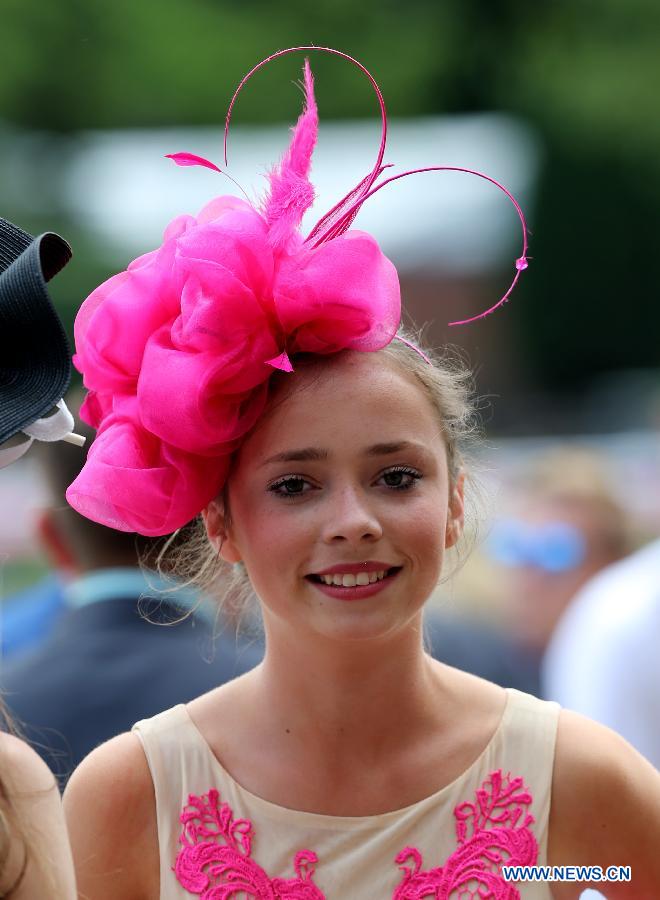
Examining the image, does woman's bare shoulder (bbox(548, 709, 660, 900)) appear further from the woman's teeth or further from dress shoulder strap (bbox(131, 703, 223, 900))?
dress shoulder strap (bbox(131, 703, 223, 900))

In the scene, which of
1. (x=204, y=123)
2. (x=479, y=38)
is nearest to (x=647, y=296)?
(x=479, y=38)

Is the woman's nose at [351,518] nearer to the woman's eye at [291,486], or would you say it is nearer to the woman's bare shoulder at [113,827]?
the woman's eye at [291,486]

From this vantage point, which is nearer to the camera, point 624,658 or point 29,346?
point 29,346

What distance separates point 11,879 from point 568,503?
3.72 m

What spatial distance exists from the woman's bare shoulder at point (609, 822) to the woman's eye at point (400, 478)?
60 centimetres

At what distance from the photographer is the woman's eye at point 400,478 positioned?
225cm

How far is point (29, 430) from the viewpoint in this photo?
199cm

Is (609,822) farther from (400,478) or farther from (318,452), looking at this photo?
(318,452)

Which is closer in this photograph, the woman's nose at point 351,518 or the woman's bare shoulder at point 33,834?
the woman's bare shoulder at point 33,834

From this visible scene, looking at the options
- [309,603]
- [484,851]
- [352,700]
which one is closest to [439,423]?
[309,603]

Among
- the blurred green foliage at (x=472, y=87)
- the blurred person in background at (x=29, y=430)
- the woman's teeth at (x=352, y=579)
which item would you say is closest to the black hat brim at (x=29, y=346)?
the blurred person in background at (x=29, y=430)

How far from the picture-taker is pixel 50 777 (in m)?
2.02

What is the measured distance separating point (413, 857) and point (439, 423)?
2.53 ft

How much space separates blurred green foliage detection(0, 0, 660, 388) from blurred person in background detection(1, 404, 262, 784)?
13974mm
